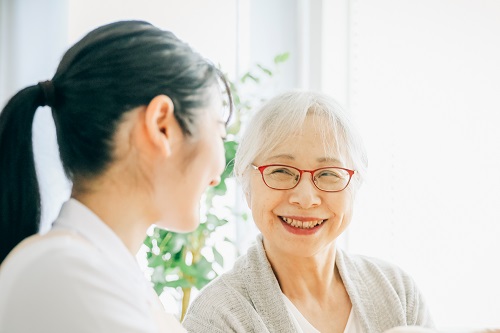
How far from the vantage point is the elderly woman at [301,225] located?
1.60 m

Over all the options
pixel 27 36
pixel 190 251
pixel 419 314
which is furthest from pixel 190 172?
pixel 27 36

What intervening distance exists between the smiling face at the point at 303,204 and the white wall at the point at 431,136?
1041 millimetres

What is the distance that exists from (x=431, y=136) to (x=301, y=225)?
3.84 feet

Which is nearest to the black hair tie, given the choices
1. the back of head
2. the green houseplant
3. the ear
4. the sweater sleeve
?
the back of head

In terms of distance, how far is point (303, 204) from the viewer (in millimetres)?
1603

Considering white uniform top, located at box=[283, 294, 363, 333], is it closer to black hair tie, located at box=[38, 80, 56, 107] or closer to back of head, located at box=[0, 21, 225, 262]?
back of head, located at box=[0, 21, 225, 262]

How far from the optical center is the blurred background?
97.0 inches

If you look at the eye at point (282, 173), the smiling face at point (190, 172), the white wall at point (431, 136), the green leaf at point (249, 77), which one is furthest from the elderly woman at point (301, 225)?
the green leaf at point (249, 77)

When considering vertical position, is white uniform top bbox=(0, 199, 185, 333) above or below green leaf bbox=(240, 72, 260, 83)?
above

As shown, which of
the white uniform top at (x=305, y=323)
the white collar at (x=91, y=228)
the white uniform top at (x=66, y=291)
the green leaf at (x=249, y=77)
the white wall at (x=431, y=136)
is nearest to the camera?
the white uniform top at (x=66, y=291)

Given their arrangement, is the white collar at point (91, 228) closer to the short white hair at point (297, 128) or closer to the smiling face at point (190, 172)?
the smiling face at point (190, 172)

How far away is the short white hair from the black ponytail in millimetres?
751

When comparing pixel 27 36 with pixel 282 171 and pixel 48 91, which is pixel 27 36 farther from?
pixel 48 91

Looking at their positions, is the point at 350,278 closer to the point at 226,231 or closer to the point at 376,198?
the point at 376,198
